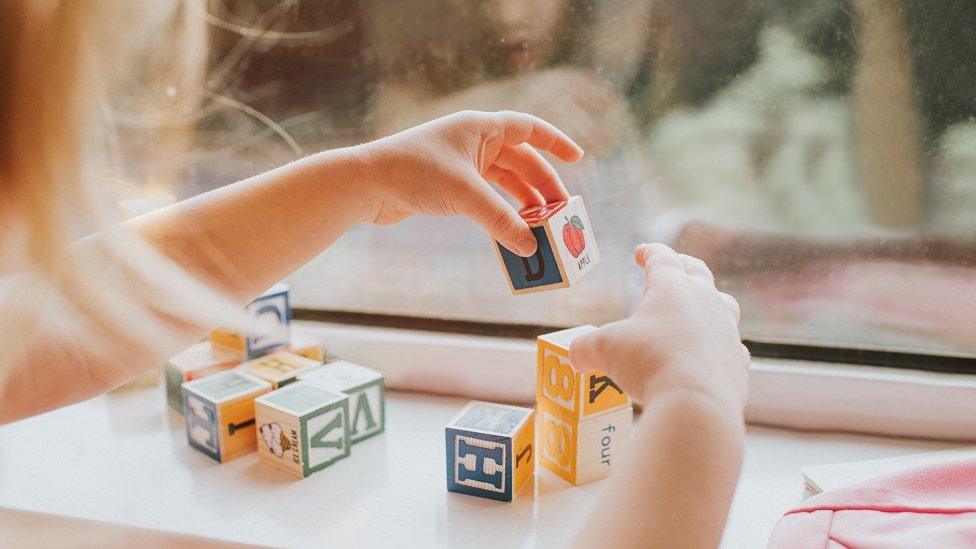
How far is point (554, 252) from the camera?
0.80m

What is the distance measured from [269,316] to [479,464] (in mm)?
404

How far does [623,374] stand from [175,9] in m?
0.95

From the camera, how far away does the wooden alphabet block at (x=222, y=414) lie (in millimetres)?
950

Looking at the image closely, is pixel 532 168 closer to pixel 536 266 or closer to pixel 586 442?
pixel 536 266

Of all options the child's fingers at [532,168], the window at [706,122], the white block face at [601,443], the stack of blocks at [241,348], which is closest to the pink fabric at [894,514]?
the white block face at [601,443]

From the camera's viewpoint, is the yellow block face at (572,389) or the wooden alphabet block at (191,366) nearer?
the yellow block face at (572,389)

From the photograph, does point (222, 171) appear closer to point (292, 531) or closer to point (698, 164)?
point (292, 531)

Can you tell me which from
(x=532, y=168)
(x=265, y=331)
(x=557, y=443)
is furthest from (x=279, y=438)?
(x=532, y=168)

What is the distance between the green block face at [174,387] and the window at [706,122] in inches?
14.0

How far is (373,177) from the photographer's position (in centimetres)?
79

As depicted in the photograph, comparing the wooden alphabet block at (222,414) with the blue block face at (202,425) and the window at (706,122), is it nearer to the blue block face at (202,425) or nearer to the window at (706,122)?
the blue block face at (202,425)

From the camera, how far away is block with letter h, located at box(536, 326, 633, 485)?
86cm

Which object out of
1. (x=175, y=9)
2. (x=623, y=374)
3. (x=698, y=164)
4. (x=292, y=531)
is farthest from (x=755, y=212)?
(x=175, y=9)

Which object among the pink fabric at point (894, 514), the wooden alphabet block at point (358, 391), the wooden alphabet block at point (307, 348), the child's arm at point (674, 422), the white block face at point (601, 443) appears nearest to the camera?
the child's arm at point (674, 422)
